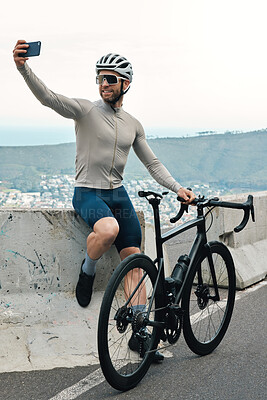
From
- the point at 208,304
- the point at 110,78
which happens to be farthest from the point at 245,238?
the point at 110,78

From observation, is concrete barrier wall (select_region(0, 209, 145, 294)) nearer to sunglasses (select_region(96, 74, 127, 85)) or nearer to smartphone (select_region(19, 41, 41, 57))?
sunglasses (select_region(96, 74, 127, 85))

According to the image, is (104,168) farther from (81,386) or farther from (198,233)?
(81,386)

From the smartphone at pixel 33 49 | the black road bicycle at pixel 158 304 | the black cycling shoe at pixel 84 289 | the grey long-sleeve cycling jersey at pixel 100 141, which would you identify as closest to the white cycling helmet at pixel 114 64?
the grey long-sleeve cycling jersey at pixel 100 141

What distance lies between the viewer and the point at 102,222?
464 centimetres

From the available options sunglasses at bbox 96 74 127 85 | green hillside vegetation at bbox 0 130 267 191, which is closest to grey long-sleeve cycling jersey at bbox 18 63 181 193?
sunglasses at bbox 96 74 127 85

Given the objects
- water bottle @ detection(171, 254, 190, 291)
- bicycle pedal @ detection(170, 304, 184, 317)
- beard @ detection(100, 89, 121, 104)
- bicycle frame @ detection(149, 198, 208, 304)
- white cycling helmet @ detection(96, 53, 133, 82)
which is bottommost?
bicycle pedal @ detection(170, 304, 184, 317)

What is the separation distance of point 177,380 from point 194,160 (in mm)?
8154

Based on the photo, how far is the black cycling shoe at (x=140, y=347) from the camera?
439 centimetres

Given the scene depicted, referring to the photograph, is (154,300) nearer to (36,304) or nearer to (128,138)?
(36,304)

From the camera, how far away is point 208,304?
519cm

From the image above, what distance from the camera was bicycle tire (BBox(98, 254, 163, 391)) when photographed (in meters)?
3.96

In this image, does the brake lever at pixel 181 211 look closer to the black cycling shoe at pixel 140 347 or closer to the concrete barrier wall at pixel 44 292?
the concrete barrier wall at pixel 44 292

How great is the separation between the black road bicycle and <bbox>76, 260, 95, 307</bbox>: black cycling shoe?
475mm

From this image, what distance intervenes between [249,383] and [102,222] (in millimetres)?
1658
